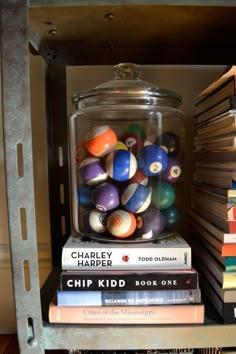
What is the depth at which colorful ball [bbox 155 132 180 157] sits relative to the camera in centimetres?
63

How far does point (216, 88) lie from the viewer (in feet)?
1.87

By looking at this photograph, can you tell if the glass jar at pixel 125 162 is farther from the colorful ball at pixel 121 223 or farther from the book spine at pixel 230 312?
the book spine at pixel 230 312

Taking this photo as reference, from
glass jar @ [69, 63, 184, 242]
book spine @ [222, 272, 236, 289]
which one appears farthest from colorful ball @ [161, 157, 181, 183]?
book spine @ [222, 272, 236, 289]

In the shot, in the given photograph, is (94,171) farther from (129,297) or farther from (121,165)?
(129,297)

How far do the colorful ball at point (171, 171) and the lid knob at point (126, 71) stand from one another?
0.19 m

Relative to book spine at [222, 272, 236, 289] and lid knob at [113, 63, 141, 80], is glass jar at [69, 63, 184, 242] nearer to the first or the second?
lid knob at [113, 63, 141, 80]

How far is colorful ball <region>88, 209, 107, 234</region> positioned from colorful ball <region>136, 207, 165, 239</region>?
0.06m

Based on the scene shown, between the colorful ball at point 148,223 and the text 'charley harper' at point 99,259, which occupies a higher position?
the colorful ball at point 148,223

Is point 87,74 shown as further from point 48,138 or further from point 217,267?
point 217,267

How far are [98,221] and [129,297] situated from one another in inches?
6.0

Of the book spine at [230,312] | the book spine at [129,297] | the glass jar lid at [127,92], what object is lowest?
the book spine at [230,312]

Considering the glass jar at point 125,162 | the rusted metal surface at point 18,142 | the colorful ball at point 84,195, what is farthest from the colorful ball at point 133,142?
the rusted metal surface at point 18,142

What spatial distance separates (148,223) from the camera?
1.90ft

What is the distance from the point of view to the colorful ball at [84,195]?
0.61 meters
